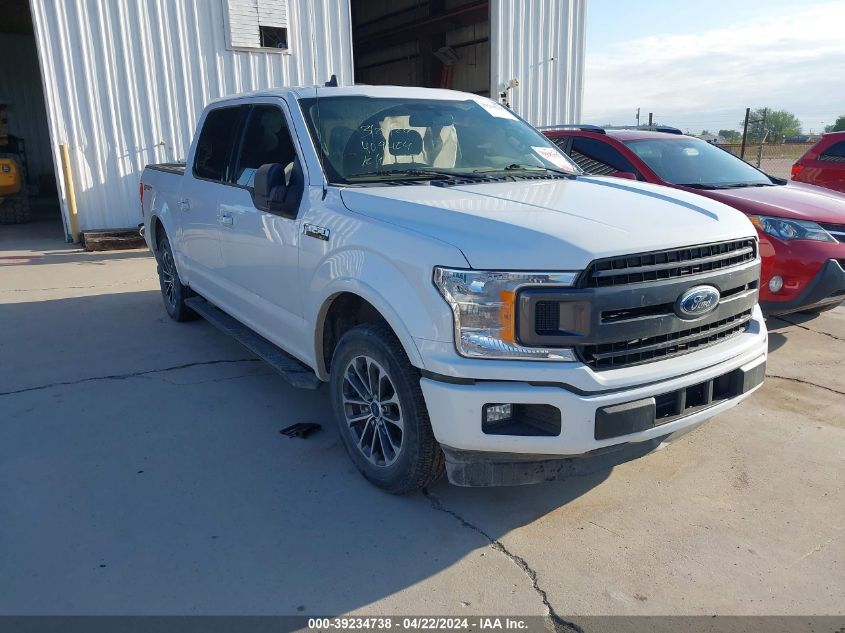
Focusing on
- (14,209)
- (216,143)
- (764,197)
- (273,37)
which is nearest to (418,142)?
(216,143)

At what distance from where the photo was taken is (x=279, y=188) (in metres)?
3.74

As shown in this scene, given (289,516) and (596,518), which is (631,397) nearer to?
(596,518)

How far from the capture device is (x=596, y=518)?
10.5 ft

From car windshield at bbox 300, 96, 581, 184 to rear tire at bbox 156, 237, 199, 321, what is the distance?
9.33 feet

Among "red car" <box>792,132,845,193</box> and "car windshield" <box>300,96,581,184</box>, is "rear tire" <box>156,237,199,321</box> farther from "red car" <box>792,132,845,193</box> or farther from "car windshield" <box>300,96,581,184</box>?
"red car" <box>792,132,845,193</box>

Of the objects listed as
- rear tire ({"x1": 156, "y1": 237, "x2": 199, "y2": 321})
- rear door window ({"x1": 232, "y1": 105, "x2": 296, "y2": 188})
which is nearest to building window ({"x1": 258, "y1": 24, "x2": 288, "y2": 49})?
rear tire ({"x1": 156, "y1": 237, "x2": 199, "y2": 321})

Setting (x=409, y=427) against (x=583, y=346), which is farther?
(x=409, y=427)

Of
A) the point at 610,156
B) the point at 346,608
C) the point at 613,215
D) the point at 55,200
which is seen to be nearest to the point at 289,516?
the point at 346,608

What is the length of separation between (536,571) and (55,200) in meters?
21.1

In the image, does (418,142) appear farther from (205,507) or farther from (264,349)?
(205,507)

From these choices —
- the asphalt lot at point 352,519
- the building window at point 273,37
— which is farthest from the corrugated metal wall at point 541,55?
the asphalt lot at point 352,519

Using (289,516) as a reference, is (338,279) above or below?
above

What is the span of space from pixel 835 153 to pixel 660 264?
909cm

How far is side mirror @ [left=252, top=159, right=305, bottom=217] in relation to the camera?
3711 millimetres
